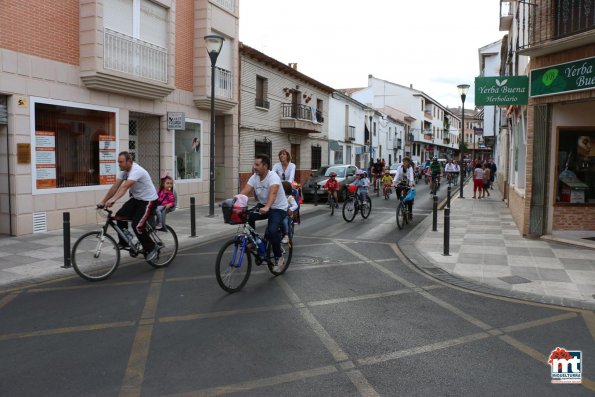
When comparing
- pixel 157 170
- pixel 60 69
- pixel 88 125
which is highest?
pixel 60 69

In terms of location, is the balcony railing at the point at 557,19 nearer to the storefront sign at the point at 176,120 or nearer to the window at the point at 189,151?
the storefront sign at the point at 176,120

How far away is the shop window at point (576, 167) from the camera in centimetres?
1048

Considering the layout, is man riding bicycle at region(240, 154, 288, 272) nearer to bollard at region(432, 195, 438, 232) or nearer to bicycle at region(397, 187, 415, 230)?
bollard at region(432, 195, 438, 232)

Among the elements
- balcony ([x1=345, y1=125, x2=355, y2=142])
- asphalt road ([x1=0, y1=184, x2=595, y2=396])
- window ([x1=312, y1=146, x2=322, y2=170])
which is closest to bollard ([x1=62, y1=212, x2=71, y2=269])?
asphalt road ([x1=0, y1=184, x2=595, y2=396])

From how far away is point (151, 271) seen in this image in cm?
743

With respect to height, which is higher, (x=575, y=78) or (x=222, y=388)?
(x=575, y=78)

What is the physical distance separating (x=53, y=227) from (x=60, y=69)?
3.63 m

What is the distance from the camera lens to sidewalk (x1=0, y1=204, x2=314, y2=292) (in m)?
7.05

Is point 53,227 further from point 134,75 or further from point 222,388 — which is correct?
point 222,388

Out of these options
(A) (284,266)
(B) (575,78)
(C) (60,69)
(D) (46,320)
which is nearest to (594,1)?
(B) (575,78)

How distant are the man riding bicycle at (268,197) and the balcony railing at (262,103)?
1583cm

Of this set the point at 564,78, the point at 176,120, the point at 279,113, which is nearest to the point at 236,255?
the point at 564,78
